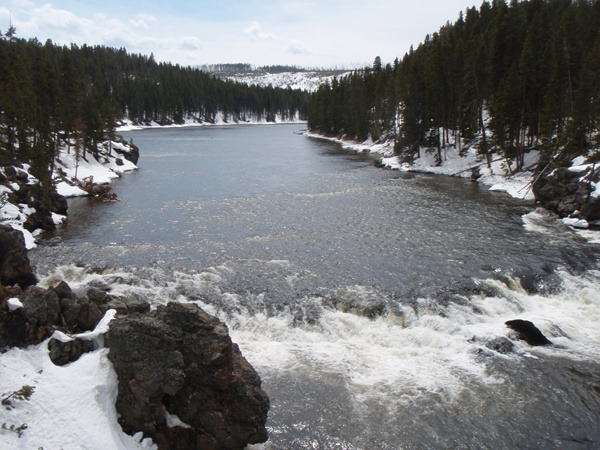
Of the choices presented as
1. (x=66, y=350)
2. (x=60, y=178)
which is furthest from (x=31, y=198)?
(x=66, y=350)

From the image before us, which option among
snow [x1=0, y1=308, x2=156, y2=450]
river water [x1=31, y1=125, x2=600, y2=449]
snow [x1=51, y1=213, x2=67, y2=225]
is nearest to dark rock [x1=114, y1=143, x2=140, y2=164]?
river water [x1=31, y1=125, x2=600, y2=449]

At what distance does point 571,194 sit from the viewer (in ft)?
100

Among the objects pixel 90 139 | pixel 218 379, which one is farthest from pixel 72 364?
pixel 90 139

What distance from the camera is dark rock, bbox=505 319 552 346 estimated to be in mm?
14111

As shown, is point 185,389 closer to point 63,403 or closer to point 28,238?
point 63,403

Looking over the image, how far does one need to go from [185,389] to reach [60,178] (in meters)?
40.9

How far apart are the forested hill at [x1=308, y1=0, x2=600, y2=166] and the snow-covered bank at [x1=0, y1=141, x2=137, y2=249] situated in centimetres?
4263

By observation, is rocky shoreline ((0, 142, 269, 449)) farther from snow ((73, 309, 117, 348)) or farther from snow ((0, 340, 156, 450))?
snow ((0, 340, 156, 450))

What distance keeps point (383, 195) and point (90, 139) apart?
135ft

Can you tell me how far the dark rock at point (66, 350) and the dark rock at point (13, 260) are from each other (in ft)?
27.0

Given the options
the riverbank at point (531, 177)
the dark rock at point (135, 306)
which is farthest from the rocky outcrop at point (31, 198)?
the riverbank at point (531, 177)

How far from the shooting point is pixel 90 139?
53.5 meters

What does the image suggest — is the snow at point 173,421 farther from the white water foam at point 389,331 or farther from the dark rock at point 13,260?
the dark rock at point 13,260

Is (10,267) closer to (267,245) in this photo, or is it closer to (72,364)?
(72,364)
